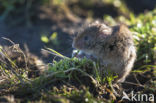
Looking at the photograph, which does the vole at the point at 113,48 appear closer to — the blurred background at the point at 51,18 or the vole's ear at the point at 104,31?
the vole's ear at the point at 104,31

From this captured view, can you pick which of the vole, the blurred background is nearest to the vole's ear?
the vole

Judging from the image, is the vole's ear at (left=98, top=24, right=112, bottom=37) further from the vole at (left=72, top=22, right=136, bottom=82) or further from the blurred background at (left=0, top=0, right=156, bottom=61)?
the blurred background at (left=0, top=0, right=156, bottom=61)

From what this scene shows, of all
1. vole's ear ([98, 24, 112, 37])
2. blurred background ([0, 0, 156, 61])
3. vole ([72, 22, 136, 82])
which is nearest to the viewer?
vole ([72, 22, 136, 82])

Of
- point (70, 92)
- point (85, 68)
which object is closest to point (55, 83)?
point (70, 92)

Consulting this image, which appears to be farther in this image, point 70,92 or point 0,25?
point 0,25

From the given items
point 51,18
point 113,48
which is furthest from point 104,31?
point 51,18

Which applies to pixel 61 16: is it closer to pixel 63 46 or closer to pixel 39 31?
pixel 39 31

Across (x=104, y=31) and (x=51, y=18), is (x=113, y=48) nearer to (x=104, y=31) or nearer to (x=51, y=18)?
(x=104, y=31)
